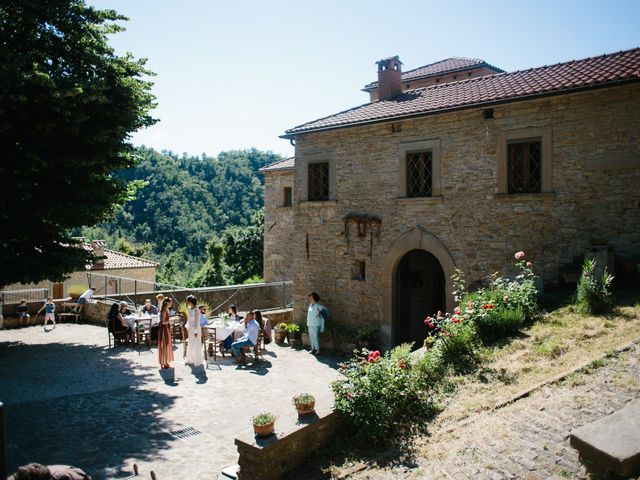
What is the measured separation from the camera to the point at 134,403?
8.78m

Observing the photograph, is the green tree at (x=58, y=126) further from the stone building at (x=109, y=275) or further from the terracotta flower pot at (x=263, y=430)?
the stone building at (x=109, y=275)

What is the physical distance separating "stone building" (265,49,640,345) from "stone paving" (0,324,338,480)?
121 inches

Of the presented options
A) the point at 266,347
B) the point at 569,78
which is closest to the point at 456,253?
the point at 569,78

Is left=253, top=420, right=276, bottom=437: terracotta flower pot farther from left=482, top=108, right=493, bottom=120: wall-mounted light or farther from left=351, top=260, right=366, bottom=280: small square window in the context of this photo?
left=482, top=108, right=493, bottom=120: wall-mounted light

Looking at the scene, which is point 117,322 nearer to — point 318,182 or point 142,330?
point 142,330

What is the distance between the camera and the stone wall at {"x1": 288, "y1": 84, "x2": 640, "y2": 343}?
32.9 feet

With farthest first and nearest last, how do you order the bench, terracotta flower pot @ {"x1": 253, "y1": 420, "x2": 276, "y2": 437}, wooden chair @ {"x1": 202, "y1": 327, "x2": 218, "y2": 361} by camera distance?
wooden chair @ {"x1": 202, "y1": 327, "x2": 218, "y2": 361}, terracotta flower pot @ {"x1": 253, "y1": 420, "x2": 276, "y2": 437}, the bench

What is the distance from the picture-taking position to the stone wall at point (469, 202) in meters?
10.0

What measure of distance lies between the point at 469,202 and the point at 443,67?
14.8 metres

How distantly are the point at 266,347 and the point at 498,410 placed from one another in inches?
351

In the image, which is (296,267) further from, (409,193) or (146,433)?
(146,433)

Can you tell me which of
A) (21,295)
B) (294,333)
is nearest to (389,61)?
(294,333)

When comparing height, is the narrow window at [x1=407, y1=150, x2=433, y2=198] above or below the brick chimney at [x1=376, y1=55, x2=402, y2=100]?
below

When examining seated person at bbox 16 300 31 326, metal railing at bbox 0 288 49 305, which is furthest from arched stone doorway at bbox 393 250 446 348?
metal railing at bbox 0 288 49 305
